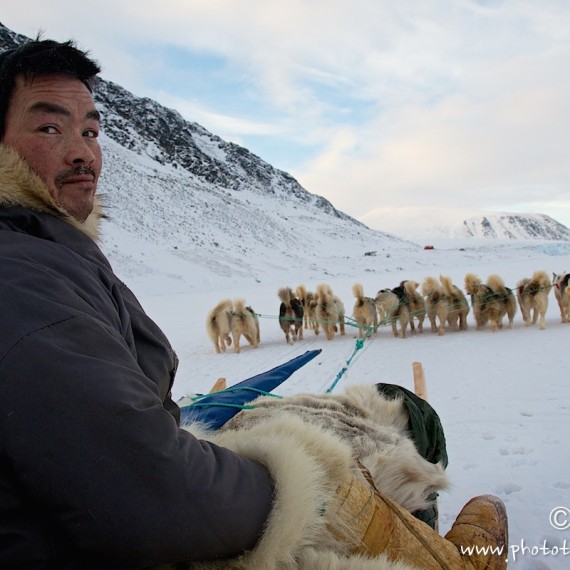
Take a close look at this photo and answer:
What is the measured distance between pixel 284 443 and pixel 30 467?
1.95 ft

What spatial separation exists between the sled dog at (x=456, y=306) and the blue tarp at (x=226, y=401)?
6786mm

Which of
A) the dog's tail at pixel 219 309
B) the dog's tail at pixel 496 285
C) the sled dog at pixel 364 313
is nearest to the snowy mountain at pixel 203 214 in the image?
the dog's tail at pixel 219 309

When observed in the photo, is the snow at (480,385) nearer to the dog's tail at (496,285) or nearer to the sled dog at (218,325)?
the sled dog at (218,325)

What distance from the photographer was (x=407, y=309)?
9648mm

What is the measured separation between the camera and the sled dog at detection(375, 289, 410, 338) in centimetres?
955

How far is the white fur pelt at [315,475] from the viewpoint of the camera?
1.10 meters

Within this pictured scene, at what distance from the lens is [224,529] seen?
99cm

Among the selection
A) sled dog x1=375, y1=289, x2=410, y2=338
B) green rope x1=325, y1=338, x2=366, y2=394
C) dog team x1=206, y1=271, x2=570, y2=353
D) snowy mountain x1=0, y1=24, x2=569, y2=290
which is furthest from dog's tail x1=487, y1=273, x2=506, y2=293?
snowy mountain x1=0, y1=24, x2=569, y2=290

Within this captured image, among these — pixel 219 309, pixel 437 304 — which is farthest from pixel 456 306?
pixel 219 309

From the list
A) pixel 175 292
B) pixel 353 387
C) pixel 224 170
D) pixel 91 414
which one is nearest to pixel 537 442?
pixel 353 387

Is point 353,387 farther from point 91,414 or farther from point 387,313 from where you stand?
point 387,313

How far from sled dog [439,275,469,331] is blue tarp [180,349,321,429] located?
679 centimetres

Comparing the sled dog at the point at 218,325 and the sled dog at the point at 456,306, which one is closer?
the sled dog at the point at 218,325

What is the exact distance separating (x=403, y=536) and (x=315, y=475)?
387 mm
